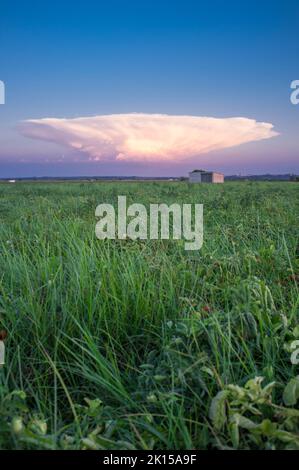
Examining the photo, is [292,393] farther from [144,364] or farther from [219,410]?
[144,364]

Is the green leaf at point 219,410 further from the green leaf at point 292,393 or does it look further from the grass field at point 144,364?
the green leaf at point 292,393

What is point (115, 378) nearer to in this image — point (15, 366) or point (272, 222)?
point (15, 366)

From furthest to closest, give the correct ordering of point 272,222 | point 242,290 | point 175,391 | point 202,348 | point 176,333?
point 272,222, point 242,290, point 176,333, point 202,348, point 175,391

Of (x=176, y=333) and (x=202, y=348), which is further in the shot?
(x=176, y=333)

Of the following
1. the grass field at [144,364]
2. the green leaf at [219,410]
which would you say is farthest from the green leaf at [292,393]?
the green leaf at [219,410]

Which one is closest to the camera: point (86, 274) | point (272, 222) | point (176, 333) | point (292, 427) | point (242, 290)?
point (292, 427)

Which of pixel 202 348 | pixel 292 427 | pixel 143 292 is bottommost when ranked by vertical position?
pixel 292 427

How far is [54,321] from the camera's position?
2143mm

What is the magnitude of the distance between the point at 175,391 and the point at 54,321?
2.86ft

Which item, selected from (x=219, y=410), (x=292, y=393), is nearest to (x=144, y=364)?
(x=219, y=410)

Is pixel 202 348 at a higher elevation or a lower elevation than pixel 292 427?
higher

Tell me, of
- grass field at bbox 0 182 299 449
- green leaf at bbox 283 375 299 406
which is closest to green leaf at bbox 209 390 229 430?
grass field at bbox 0 182 299 449

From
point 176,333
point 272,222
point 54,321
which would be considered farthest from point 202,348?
point 272,222

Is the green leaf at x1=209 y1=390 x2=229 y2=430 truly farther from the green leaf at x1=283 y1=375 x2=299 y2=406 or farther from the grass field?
the green leaf at x1=283 y1=375 x2=299 y2=406
